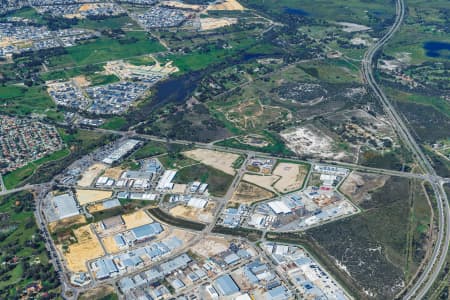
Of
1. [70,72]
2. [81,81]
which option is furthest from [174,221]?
[70,72]

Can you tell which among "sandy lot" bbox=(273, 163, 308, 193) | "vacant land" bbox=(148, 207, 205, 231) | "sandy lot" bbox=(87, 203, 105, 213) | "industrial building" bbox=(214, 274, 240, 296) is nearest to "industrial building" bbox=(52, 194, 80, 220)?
"sandy lot" bbox=(87, 203, 105, 213)

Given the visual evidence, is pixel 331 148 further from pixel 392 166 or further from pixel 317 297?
pixel 317 297

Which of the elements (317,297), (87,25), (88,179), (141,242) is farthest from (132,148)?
(87,25)

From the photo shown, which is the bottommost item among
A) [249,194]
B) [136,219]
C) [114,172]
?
[136,219]

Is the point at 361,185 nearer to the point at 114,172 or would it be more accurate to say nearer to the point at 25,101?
the point at 114,172

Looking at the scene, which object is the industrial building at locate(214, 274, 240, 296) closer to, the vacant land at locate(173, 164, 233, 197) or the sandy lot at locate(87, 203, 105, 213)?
the vacant land at locate(173, 164, 233, 197)
